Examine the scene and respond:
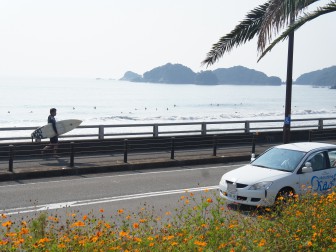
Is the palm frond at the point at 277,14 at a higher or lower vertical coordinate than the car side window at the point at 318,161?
higher

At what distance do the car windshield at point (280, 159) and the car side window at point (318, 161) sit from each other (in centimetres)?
26

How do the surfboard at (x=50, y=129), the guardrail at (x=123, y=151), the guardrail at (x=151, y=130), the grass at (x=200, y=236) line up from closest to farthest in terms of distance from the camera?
the grass at (x=200, y=236) → the guardrail at (x=123, y=151) → the surfboard at (x=50, y=129) → the guardrail at (x=151, y=130)

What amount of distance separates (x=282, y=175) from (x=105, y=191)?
4.71 meters

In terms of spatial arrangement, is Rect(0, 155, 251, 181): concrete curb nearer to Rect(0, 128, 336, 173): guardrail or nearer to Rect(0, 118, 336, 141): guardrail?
Rect(0, 128, 336, 173): guardrail

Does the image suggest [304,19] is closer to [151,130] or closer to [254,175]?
[254,175]

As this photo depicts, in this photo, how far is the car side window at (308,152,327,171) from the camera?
12.7 metres

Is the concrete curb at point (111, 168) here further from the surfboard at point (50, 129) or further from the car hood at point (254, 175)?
the car hood at point (254, 175)

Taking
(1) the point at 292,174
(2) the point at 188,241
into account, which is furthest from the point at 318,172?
(2) the point at 188,241

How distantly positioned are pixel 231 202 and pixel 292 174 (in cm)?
160

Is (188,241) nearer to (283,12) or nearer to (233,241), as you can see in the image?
(233,241)

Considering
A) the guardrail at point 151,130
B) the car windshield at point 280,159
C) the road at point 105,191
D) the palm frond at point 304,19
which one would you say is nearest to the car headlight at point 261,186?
the car windshield at point 280,159

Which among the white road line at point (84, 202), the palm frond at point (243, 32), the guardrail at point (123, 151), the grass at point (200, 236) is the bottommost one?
the white road line at point (84, 202)

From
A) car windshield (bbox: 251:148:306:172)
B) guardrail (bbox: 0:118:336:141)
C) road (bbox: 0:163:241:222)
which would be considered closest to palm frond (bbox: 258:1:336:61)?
car windshield (bbox: 251:148:306:172)

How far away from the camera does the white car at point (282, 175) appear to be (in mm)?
11797
